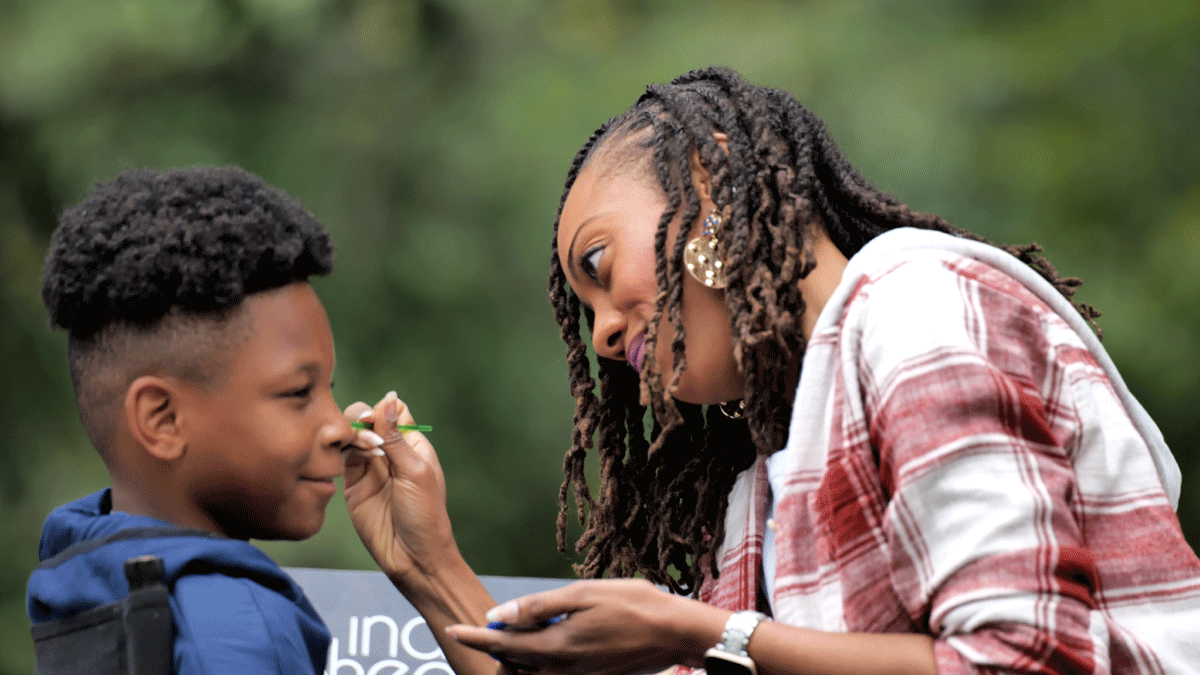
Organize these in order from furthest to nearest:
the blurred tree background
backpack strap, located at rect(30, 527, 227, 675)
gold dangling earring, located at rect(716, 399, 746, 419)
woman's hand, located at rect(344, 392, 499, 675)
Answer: the blurred tree background < gold dangling earring, located at rect(716, 399, 746, 419) < woman's hand, located at rect(344, 392, 499, 675) < backpack strap, located at rect(30, 527, 227, 675)

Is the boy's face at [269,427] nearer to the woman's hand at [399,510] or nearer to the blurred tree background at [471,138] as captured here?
the woman's hand at [399,510]

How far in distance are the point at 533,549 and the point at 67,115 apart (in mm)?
1947

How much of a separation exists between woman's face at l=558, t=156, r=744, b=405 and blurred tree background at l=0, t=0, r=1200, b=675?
1.56m

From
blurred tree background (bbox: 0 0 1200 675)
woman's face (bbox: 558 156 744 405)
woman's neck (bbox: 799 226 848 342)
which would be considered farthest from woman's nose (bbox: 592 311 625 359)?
blurred tree background (bbox: 0 0 1200 675)

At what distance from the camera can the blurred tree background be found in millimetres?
2889

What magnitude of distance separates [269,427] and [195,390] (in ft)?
0.30

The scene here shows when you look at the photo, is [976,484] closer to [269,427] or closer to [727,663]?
[727,663]

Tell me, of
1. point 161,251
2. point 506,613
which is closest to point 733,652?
point 506,613

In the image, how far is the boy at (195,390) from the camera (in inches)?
44.4

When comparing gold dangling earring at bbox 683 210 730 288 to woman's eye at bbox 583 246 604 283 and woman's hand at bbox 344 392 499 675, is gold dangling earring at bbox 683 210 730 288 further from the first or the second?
woman's hand at bbox 344 392 499 675

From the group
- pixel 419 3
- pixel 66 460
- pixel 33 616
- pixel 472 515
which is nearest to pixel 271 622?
pixel 33 616

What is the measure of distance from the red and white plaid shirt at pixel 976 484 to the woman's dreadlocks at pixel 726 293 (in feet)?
0.45

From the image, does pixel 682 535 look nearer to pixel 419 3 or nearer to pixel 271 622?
pixel 271 622

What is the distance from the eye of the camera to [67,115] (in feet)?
10.4
